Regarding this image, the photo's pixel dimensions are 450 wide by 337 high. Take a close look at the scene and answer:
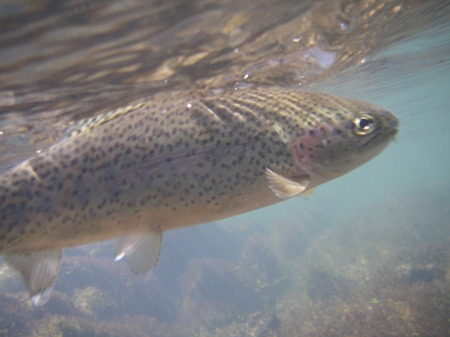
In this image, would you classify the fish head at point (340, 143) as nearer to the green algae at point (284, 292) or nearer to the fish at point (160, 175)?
the fish at point (160, 175)

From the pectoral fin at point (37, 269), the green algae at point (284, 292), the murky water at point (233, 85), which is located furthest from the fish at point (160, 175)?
the green algae at point (284, 292)

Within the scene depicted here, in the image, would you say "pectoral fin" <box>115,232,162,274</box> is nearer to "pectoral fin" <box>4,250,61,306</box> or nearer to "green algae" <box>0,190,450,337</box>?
"pectoral fin" <box>4,250,61,306</box>

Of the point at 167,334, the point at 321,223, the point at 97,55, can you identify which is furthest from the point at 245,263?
the point at 97,55

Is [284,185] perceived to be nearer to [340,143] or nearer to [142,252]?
[340,143]

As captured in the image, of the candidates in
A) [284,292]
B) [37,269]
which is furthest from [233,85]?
[284,292]

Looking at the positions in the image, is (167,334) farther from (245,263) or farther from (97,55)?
(97,55)

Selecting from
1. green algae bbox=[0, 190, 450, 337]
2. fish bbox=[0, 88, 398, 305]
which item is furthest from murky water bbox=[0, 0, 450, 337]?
fish bbox=[0, 88, 398, 305]
